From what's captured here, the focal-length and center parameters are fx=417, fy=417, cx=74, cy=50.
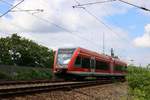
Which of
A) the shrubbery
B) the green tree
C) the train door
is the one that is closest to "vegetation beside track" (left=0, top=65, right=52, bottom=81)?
the shrubbery

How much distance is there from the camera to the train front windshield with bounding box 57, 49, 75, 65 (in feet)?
113

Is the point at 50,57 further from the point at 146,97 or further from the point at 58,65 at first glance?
the point at 146,97

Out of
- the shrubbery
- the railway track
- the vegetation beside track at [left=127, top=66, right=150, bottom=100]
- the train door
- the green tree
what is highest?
the green tree

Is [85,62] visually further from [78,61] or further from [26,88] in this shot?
[26,88]

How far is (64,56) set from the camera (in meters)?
34.9

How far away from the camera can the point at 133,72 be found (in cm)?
1606

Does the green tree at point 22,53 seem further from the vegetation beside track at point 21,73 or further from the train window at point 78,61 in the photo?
the train window at point 78,61

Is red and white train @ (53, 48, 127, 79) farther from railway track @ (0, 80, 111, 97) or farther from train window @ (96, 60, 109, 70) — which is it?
railway track @ (0, 80, 111, 97)

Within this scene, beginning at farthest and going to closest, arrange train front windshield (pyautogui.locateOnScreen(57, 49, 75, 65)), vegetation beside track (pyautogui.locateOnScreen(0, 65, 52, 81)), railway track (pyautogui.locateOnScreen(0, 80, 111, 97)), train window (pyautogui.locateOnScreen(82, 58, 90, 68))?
vegetation beside track (pyautogui.locateOnScreen(0, 65, 52, 81)), train window (pyautogui.locateOnScreen(82, 58, 90, 68)), train front windshield (pyautogui.locateOnScreen(57, 49, 75, 65)), railway track (pyautogui.locateOnScreen(0, 80, 111, 97))

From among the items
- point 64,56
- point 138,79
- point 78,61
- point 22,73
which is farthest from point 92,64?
point 138,79

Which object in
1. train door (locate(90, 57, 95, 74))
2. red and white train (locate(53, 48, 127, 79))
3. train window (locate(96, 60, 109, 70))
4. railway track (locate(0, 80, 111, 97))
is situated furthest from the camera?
train window (locate(96, 60, 109, 70))

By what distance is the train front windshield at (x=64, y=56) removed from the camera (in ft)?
113

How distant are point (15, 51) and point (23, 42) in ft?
13.9

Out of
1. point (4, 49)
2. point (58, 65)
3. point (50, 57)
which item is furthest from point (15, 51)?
point (58, 65)
